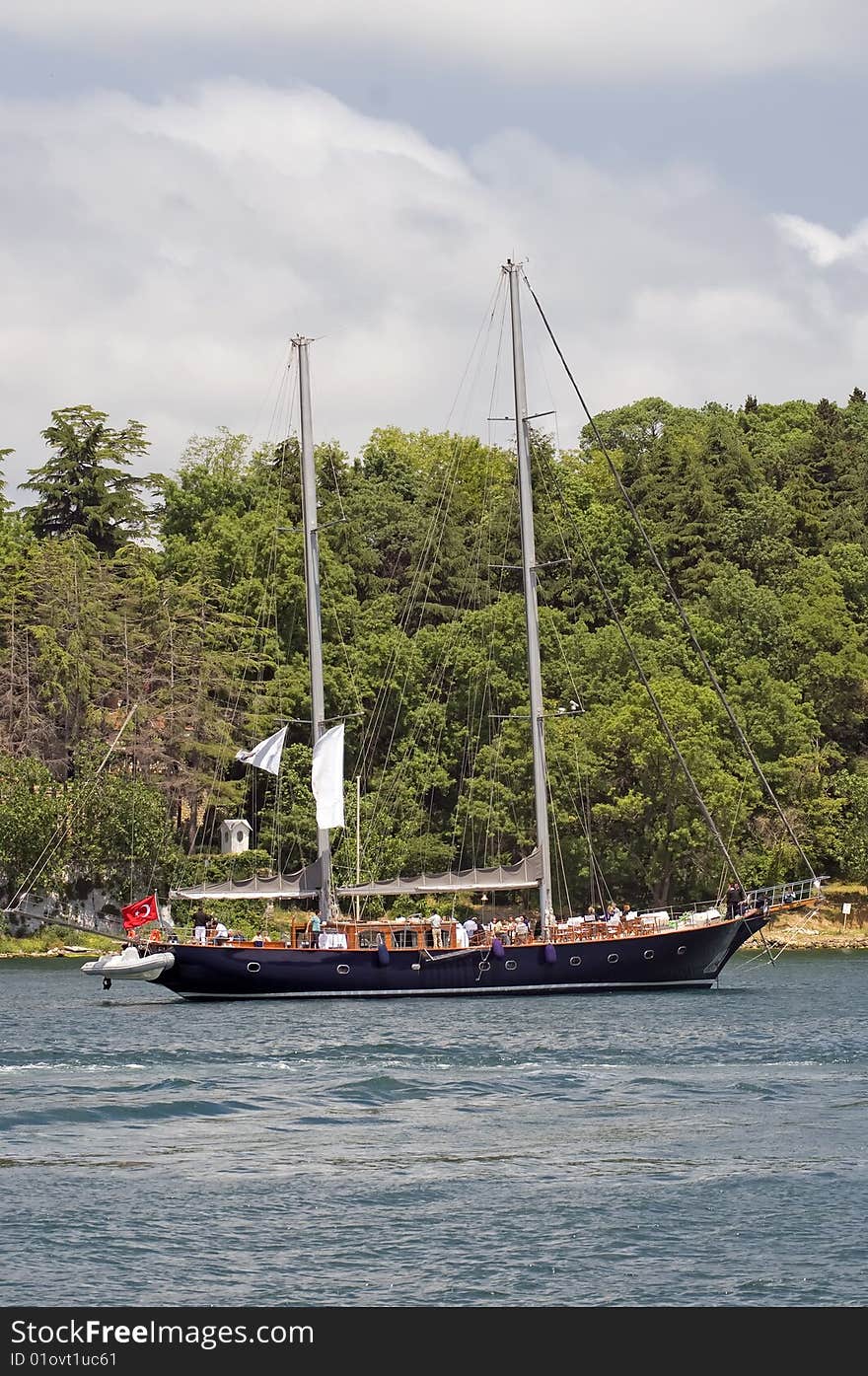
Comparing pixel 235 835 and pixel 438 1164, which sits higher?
pixel 235 835

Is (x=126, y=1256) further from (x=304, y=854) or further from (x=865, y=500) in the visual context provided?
(x=865, y=500)

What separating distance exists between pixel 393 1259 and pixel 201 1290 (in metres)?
2.42

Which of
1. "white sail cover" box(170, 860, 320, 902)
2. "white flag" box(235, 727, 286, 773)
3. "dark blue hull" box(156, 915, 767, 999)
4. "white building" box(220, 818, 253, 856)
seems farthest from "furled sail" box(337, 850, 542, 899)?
"white building" box(220, 818, 253, 856)

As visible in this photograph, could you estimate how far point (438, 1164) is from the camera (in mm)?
28875

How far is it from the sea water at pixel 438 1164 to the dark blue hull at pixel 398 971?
8089 mm

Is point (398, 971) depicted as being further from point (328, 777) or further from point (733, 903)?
point (733, 903)

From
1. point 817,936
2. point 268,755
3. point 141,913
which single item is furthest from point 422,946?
point 817,936

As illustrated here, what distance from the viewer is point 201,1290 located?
21625mm

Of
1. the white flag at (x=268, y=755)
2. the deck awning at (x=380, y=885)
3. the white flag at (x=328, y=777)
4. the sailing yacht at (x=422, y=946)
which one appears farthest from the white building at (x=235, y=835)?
the deck awning at (x=380, y=885)

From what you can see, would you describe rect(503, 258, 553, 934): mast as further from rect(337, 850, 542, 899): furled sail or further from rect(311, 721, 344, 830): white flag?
rect(311, 721, 344, 830): white flag

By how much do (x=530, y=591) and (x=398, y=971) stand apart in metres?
13.2

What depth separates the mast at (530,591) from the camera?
61.7 m

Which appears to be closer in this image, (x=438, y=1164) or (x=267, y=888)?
(x=438, y=1164)

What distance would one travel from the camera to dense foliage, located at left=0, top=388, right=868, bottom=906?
300ft
